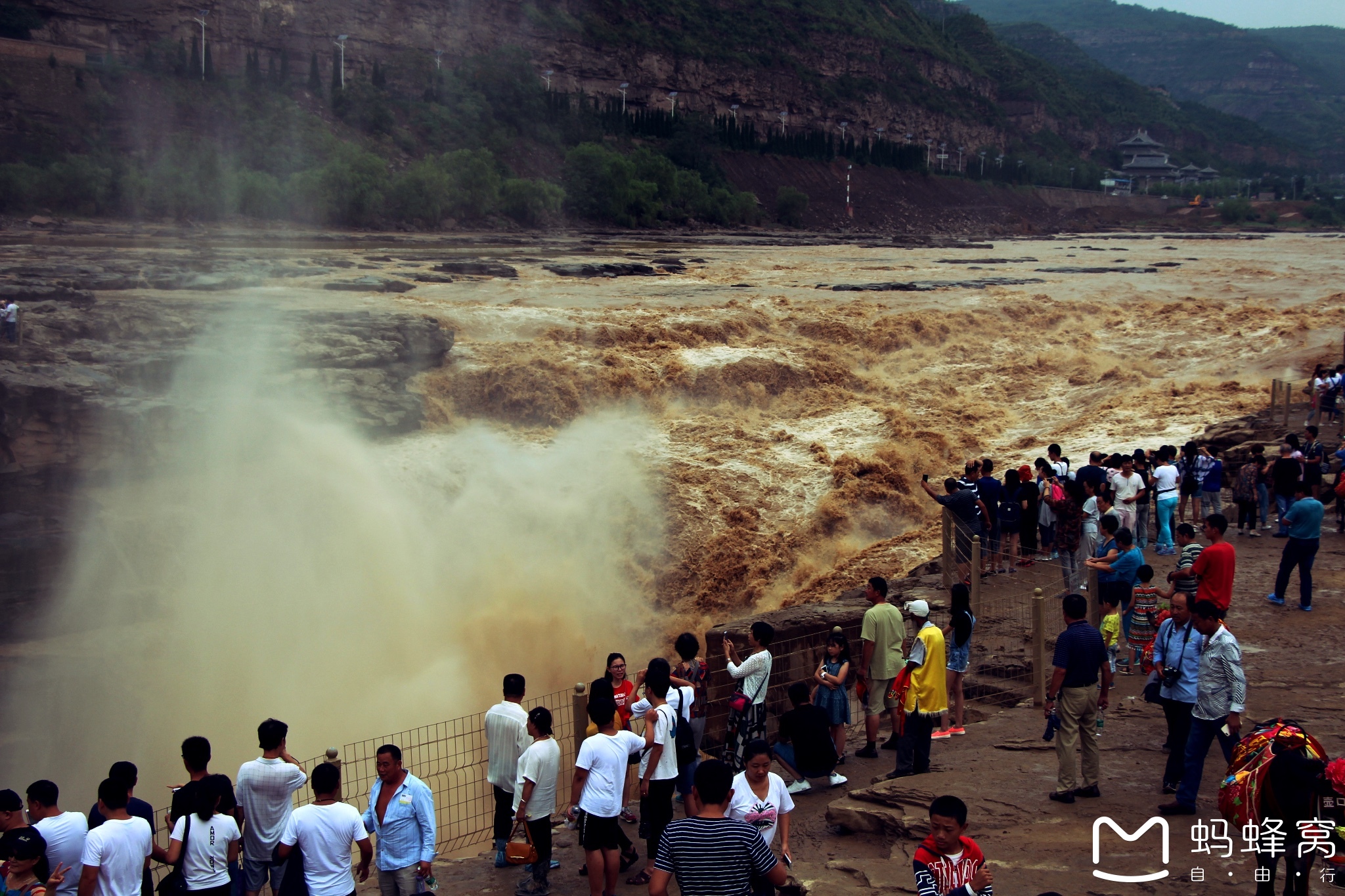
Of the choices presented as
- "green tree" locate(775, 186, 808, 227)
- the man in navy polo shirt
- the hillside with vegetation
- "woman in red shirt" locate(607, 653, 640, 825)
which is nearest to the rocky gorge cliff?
the hillside with vegetation

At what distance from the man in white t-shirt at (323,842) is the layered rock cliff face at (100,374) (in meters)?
11.1

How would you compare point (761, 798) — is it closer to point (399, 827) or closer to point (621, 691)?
point (399, 827)

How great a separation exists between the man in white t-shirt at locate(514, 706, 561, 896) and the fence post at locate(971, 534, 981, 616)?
533cm

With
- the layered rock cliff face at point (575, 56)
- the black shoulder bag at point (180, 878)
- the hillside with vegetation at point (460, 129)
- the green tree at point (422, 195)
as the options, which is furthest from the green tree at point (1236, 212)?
the black shoulder bag at point (180, 878)

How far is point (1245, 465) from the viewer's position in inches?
Result: 518

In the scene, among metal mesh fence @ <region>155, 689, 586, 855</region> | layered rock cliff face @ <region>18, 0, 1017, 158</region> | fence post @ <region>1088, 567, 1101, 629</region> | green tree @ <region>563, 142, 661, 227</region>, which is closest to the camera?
fence post @ <region>1088, 567, 1101, 629</region>

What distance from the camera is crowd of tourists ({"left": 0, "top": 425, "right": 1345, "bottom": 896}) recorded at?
486 centimetres

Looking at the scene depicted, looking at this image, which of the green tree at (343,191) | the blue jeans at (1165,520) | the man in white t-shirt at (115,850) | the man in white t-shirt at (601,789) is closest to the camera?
the man in white t-shirt at (115,850)

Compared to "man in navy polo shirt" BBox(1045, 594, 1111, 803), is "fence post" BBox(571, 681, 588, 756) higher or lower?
lower

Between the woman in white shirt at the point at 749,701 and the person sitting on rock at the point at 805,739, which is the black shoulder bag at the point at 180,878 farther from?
the person sitting on rock at the point at 805,739

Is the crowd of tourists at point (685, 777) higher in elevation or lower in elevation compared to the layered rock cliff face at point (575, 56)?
lower

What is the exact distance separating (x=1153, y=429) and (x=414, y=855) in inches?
692

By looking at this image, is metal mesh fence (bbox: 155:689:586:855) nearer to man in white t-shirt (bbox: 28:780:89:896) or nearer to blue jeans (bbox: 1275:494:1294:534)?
man in white t-shirt (bbox: 28:780:89:896)

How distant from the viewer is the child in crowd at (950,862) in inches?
166
